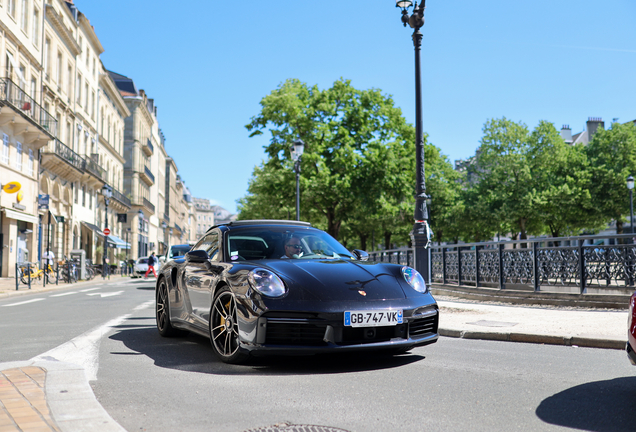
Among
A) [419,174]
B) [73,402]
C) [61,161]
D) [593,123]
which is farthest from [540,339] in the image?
[593,123]

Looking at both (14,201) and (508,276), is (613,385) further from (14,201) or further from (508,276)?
(14,201)

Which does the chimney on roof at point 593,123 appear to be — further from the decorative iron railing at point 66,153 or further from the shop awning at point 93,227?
the decorative iron railing at point 66,153

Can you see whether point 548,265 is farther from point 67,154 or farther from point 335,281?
point 67,154

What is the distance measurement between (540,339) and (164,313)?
446 centimetres

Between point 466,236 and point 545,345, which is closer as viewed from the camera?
point 545,345

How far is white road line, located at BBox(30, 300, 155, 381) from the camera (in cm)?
551

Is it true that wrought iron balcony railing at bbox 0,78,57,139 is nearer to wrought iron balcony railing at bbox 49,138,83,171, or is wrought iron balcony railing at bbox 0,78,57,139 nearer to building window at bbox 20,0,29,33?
wrought iron balcony railing at bbox 49,138,83,171

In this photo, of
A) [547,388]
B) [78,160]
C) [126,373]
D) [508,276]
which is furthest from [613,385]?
[78,160]

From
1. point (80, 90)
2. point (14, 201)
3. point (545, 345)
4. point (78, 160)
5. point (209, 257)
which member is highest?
point (80, 90)

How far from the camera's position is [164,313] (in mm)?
7555

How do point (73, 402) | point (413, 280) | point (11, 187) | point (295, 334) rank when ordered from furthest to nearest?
point (11, 187) < point (413, 280) < point (295, 334) < point (73, 402)

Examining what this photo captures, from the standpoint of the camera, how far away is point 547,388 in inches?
181

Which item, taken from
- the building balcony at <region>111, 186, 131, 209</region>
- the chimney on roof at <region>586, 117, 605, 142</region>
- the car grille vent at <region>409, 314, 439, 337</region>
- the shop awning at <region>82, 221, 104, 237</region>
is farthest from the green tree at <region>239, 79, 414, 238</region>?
the chimney on roof at <region>586, 117, 605, 142</region>

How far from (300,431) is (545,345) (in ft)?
15.1
